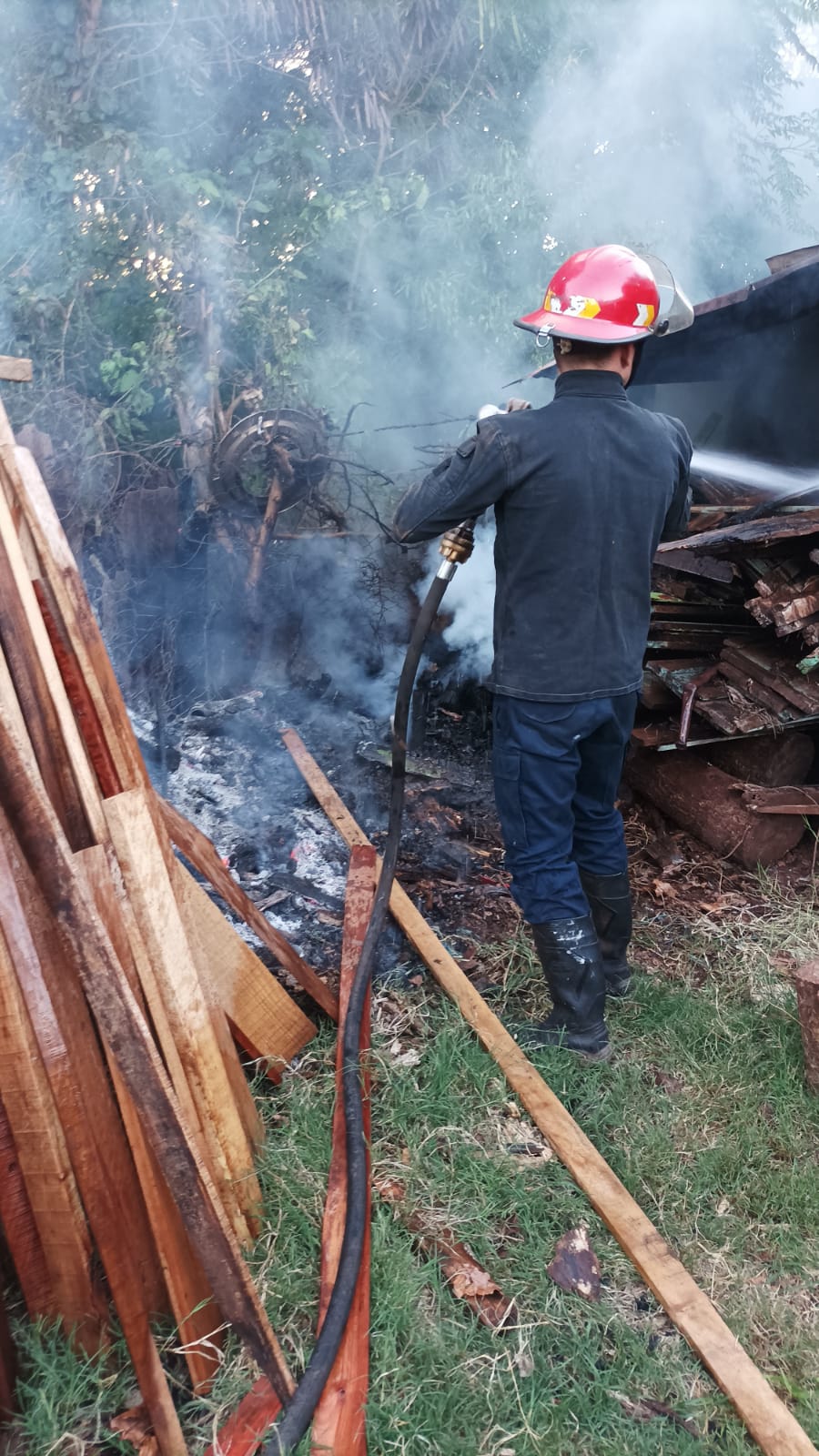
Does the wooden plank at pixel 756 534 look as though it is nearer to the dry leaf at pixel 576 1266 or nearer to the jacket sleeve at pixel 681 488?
the jacket sleeve at pixel 681 488

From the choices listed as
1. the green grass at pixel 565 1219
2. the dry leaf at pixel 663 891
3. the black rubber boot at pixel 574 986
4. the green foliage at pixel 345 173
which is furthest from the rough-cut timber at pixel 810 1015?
the green foliage at pixel 345 173

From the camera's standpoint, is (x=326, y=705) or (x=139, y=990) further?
(x=326, y=705)

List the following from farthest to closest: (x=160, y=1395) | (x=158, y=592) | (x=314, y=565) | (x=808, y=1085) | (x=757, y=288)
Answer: (x=314, y=565), (x=158, y=592), (x=757, y=288), (x=808, y=1085), (x=160, y=1395)

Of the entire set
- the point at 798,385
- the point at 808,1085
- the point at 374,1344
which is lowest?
the point at 808,1085

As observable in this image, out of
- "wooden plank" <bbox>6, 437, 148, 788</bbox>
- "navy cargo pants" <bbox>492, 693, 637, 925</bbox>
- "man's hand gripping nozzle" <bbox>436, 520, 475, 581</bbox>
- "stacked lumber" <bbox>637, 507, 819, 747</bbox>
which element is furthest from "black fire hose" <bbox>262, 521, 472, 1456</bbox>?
"stacked lumber" <bbox>637, 507, 819, 747</bbox>

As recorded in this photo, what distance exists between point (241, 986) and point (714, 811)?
3.08m

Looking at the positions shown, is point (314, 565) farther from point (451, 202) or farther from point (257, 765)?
point (451, 202)

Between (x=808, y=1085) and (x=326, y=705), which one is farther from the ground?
(x=326, y=705)

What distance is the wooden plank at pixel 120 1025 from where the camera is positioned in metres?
1.96

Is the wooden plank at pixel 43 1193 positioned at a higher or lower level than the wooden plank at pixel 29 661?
lower

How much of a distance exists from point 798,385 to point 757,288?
1.19 m

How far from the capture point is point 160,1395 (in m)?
2.03

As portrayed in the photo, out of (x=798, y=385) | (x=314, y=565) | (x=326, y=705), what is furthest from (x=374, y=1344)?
(x=798, y=385)

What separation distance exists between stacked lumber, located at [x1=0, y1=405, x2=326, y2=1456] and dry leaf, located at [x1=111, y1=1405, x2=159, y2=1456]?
6cm
